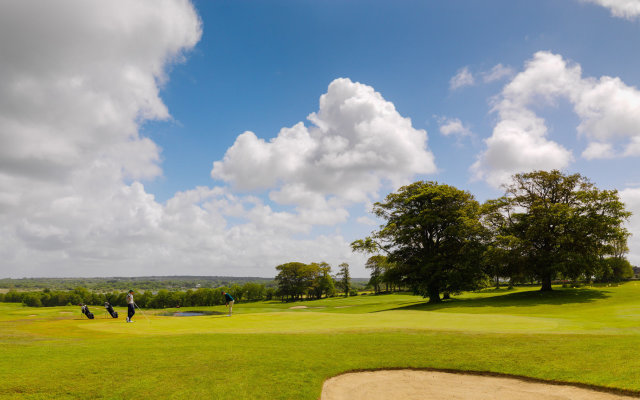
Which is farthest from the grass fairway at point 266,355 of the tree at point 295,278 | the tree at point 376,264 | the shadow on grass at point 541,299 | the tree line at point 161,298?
the tree at point 295,278

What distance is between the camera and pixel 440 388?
430 inches

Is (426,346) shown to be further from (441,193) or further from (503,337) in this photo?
(441,193)

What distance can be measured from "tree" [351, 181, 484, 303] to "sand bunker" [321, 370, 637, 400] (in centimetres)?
3381

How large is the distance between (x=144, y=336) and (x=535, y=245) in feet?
155

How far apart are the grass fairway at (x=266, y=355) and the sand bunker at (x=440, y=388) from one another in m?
0.54

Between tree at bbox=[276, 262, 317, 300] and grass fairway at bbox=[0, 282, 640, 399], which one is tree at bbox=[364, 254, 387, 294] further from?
grass fairway at bbox=[0, 282, 640, 399]

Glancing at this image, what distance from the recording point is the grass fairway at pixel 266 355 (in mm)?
9727

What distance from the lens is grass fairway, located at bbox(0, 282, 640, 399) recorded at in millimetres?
9727

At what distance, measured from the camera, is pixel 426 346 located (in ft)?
49.8

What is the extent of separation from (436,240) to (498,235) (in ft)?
25.7

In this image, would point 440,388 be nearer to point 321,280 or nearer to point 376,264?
point 376,264

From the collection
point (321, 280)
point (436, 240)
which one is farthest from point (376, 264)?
point (436, 240)

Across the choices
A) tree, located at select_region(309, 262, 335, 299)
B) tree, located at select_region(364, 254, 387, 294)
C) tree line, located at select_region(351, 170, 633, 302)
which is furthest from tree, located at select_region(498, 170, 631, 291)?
tree, located at select_region(309, 262, 335, 299)

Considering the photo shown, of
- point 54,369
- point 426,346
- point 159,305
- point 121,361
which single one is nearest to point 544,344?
point 426,346
